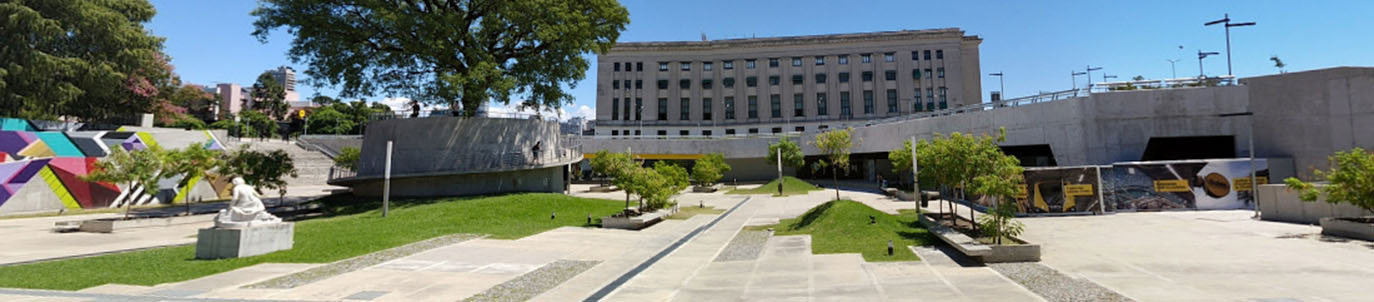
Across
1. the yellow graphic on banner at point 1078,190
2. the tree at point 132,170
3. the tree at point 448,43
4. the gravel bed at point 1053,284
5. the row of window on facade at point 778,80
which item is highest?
the row of window on facade at point 778,80

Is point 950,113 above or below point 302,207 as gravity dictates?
above

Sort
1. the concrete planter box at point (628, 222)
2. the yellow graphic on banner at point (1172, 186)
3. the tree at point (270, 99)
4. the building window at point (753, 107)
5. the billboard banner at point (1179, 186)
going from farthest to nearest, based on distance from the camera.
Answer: the tree at point (270, 99)
the building window at point (753, 107)
the yellow graphic on banner at point (1172, 186)
the billboard banner at point (1179, 186)
the concrete planter box at point (628, 222)

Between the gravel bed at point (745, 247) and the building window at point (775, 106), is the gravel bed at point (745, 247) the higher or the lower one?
the lower one

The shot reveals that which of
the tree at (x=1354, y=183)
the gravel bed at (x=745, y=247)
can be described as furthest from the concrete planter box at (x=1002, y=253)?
the tree at (x=1354, y=183)

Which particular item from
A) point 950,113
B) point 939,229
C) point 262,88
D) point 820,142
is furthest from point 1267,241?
point 262,88

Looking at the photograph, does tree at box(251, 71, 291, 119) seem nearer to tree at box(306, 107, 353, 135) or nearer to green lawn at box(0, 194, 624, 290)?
tree at box(306, 107, 353, 135)

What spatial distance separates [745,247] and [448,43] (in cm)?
2075

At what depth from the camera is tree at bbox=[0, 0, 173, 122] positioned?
103 ft

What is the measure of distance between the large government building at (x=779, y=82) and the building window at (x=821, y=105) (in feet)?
0.43

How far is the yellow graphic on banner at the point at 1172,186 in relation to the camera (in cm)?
2059

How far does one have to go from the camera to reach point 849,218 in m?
16.5

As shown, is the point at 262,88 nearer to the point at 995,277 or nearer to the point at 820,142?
the point at 820,142

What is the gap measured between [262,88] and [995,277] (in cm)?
12890

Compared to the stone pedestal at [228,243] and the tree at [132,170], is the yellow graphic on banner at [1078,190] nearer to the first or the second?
the stone pedestal at [228,243]
